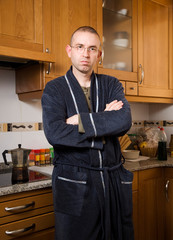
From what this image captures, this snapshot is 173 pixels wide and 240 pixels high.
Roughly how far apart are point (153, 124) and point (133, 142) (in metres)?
0.47

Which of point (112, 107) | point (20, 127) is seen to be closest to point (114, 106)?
point (112, 107)

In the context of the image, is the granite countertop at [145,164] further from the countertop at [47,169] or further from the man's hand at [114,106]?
the man's hand at [114,106]

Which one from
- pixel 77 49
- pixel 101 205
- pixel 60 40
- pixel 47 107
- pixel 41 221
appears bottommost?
pixel 41 221

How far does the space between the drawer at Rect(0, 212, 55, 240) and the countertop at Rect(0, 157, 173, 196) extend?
18 centimetres

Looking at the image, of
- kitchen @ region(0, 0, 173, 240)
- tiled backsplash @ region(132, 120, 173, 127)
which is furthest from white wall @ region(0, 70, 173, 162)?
tiled backsplash @ region(132, 120, 173, 127)

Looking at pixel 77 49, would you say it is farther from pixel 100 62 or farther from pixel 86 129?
pixel 100 62

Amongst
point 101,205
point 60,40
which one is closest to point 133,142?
point 60,40

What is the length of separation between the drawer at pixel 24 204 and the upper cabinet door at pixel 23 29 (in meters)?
0.84

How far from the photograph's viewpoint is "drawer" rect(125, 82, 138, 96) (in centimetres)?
254

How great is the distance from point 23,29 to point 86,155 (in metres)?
0.97

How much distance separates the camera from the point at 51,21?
2.03 metres

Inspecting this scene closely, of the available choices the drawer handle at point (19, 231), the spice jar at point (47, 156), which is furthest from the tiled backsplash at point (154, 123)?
the drawer handle at point (19, 231)

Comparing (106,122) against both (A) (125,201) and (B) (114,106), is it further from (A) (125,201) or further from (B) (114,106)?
(A) (125,201)

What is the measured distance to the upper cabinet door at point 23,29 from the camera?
1787mm
